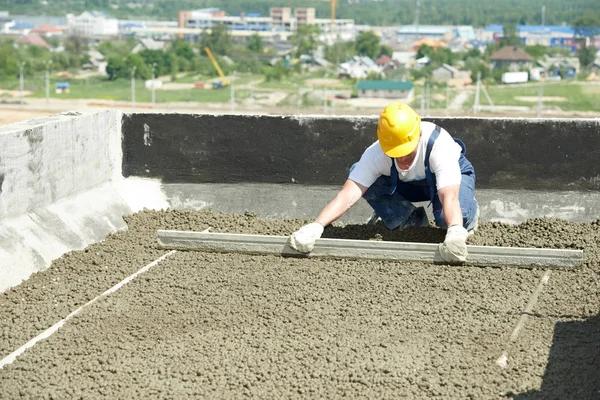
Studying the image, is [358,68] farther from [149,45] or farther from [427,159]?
[427,159]

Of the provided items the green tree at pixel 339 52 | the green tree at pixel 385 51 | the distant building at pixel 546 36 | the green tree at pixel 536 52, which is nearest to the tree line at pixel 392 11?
the distant building at pixel 546 36

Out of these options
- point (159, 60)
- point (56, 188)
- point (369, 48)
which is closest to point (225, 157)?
point (56, 188)

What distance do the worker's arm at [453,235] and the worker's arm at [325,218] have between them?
682mm

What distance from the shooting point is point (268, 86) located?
62906mm

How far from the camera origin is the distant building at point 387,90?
56.3m

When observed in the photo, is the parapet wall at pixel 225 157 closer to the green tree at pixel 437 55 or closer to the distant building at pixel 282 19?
the green tree at pixel 437 55

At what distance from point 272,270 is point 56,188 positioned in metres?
1.81

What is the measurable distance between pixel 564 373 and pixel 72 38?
97.5 m

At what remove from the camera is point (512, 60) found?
7762 centimetres

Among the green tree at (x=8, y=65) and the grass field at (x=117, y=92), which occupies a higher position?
the green tree at (x=8, y=65)

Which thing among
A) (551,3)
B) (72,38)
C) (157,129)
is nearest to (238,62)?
(72,38)

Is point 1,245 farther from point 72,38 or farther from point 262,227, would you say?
point 72,38

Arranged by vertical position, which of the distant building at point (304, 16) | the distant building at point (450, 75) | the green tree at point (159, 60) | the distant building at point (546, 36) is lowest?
the distant building at point (450, 75)

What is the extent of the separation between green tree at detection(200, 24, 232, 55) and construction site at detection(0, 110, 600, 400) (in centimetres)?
8118
